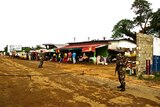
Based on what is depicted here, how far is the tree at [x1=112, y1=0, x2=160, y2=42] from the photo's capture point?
48775 mm

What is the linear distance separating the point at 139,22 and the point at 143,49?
1304 inches

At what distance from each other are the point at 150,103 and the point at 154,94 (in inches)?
A: 88.1

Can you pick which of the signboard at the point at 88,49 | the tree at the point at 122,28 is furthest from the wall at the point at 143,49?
the tree at the point at 122,28

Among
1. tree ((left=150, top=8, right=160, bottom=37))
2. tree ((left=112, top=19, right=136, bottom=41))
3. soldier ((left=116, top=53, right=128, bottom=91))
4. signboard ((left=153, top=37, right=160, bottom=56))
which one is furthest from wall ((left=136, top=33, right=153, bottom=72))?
tree ((left=112, top=19, right=136, bottom=41))

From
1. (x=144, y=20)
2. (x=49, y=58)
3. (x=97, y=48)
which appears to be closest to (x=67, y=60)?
(x=97, y=48)

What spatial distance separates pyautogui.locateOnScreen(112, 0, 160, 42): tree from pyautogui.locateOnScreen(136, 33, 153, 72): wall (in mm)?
29308

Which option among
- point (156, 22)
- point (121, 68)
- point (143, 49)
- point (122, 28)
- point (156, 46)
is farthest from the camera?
point (122, 28)

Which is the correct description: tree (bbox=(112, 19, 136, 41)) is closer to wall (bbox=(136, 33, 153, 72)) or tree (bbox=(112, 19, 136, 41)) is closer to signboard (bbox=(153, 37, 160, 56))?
signboard (bbox=(153, 37, 160, 56))

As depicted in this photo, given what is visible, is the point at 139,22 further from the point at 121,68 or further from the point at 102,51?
the point at 121,68

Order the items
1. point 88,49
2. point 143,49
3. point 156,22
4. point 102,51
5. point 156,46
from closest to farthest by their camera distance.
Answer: point 143,49 < point 156,46 < point 88,49 < point 102,51 < point 156,22

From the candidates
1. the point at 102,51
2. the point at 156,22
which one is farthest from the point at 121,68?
the point at 156,22

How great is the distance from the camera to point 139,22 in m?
50.7

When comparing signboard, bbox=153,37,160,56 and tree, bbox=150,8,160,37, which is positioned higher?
tree, bbox=150,8,160,37

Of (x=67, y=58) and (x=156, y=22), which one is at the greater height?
(x=156, y=22)
